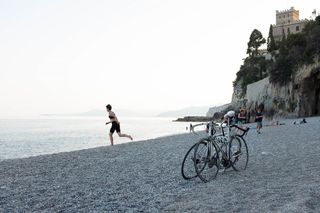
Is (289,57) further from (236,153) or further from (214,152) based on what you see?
(214,152)

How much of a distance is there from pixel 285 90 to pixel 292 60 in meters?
5.20

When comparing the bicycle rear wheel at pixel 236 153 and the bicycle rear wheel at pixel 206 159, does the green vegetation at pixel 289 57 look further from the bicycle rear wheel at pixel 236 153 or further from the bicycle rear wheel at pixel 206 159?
the bicycle rear wheel at pixel 206 159

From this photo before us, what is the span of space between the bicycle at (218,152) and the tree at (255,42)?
311 ft

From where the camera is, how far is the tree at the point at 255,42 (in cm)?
9956

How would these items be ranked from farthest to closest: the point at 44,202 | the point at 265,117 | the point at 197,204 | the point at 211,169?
the point at 265,117
the point at 211,169
the point at 44,202
the point at 197,204

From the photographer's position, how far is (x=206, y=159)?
8.16 meters

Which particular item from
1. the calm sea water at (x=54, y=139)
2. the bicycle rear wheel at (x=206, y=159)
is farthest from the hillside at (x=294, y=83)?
the bicycle rear wheel at (x=206, y=159)

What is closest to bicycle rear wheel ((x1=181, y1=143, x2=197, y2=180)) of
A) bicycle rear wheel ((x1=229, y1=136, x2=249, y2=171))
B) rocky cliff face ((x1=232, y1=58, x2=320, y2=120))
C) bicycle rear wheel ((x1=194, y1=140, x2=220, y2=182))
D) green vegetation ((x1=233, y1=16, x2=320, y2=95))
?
bicycle rear wheel ((x1=194, y1=140, x2=220, y2=182))

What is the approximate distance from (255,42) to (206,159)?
321ft

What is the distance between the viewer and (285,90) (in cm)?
6306

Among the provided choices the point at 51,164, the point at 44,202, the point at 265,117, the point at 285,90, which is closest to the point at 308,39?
the point at 285,90

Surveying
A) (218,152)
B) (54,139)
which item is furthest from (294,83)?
(218,152)

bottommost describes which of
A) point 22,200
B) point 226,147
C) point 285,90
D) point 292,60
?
point 22,200

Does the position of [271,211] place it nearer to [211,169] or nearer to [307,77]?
[211,169]
